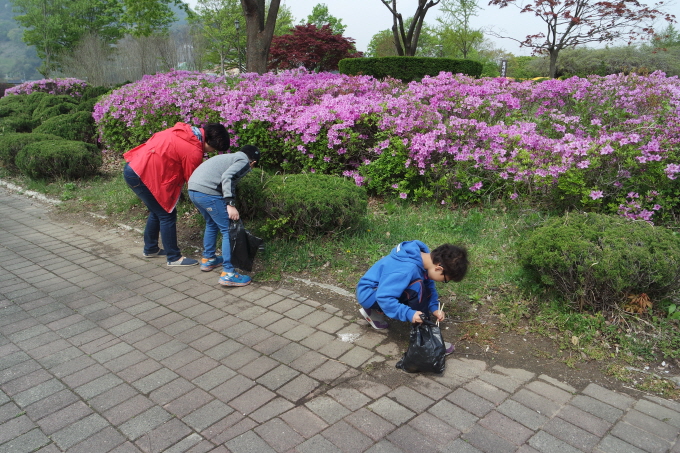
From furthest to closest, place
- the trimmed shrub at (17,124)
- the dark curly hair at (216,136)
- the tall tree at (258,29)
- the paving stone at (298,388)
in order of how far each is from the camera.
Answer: the tall tree at (258,29)
the trimmed shrub at (17,124)
the dark curly hair at (216,136)
the paving stone at (298,388)

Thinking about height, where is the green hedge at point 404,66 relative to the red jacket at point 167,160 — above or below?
above

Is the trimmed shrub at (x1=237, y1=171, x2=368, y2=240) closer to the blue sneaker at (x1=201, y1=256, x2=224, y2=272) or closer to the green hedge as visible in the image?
the blue sneaker at (x1=201, y1=256, x2=224, y2=272)

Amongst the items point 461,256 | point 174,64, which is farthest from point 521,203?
point 174,64

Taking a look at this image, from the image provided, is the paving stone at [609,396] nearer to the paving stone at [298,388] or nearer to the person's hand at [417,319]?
the person's hand at [417,319]

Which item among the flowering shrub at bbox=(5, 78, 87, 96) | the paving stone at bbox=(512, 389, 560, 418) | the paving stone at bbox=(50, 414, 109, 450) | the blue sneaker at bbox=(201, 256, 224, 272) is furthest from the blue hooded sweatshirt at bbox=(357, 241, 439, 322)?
the flowering shrub at bbox=(5, 78, 87, 96)

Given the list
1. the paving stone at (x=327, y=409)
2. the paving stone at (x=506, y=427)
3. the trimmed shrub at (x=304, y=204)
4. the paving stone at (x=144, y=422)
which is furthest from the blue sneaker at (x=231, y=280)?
the paving stone at (x=506, y=427)

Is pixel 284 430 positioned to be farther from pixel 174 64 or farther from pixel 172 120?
pixel 174 64

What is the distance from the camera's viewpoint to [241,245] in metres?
4.20

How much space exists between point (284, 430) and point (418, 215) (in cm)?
344

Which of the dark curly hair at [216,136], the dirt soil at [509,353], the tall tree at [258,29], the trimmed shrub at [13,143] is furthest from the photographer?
the tall tree at [258,29]

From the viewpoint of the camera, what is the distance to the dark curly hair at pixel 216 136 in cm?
440

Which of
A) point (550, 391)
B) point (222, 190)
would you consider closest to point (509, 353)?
point (550, 391)

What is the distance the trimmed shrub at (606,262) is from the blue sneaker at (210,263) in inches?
111

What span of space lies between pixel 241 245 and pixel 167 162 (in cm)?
111
